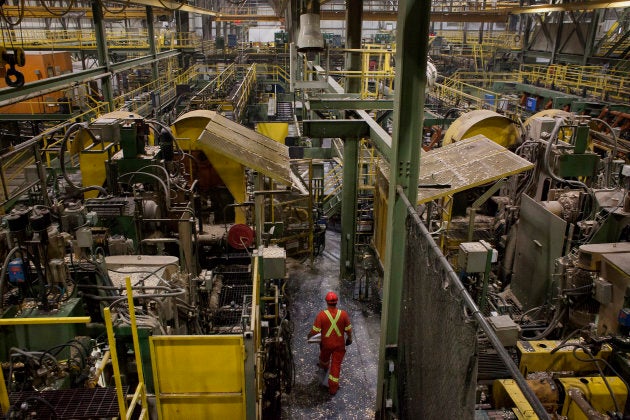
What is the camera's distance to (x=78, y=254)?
5.15 meters

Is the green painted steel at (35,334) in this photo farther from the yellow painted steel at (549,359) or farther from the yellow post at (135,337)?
the yellow painted steel at (549,359)

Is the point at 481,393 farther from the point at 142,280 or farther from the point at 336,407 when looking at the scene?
the point at 142,280

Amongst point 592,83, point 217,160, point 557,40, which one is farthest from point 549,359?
point 557,40

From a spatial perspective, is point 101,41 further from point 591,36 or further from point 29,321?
point 591,36

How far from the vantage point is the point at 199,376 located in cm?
483

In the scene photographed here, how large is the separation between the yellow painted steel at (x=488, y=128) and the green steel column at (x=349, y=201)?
244cm

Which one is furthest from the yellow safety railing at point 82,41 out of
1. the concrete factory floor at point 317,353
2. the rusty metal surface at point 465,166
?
the rusty metal surface at point 465,166

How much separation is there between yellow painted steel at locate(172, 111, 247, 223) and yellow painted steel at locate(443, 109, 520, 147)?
4.66 meters

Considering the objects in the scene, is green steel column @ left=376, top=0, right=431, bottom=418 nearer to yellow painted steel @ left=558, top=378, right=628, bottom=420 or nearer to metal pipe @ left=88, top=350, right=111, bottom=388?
yellow painted steel @ left=558, top=378, right=628, bottom=420

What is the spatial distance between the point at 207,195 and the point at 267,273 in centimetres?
384

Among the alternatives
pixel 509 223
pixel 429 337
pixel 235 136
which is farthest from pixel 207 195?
pixel 429 337

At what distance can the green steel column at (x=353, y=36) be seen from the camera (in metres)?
9.14

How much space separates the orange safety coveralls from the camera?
20.7 feet

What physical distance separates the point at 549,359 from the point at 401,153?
309 cm
